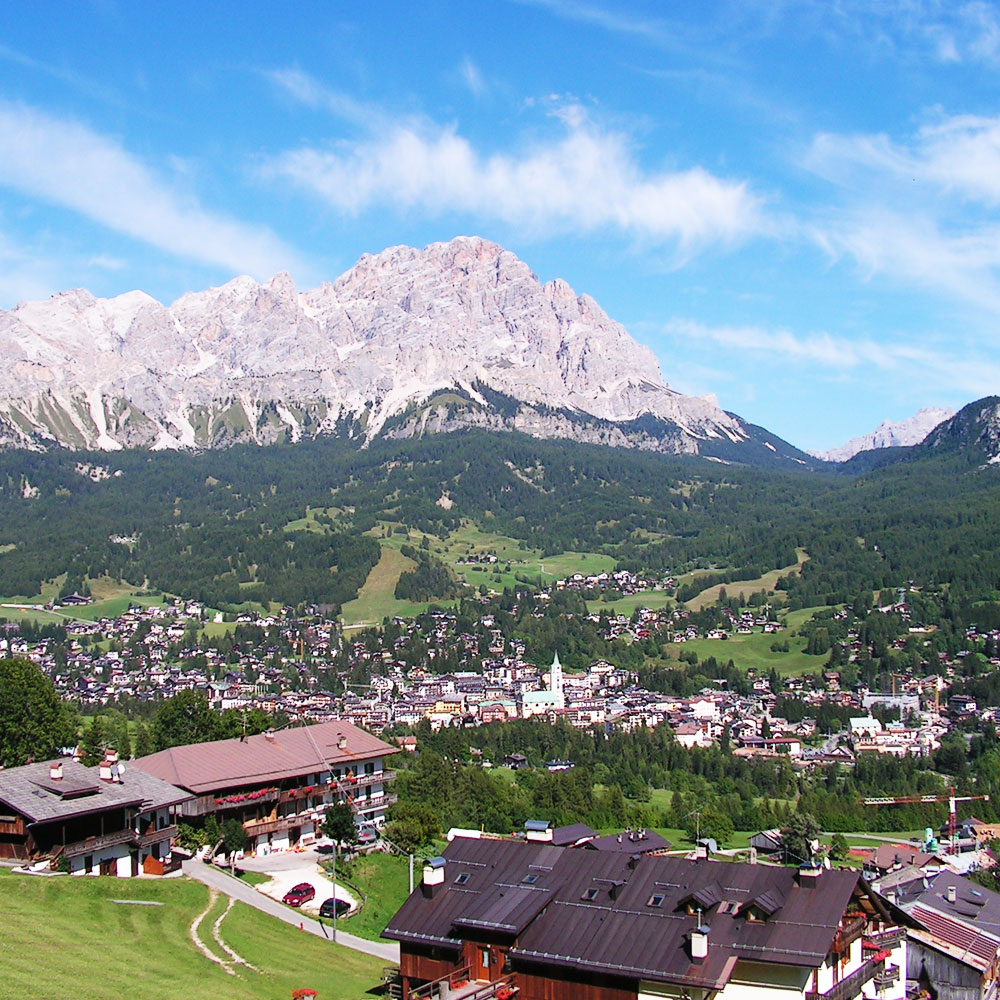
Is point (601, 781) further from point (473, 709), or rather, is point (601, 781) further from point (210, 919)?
point (210, 919)

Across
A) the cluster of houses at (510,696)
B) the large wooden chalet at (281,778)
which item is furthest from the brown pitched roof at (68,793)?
the cluster of houses at (510,696)

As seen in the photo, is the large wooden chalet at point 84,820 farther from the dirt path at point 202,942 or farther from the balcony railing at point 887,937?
the balcony railing at point 887,937

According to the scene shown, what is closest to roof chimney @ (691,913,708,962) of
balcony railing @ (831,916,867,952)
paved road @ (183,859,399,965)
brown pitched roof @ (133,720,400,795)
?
balcony railing @ (831,916,867,952)

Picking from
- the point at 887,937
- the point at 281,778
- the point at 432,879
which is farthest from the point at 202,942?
the point at 281,778

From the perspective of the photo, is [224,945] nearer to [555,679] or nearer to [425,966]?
[425,966]

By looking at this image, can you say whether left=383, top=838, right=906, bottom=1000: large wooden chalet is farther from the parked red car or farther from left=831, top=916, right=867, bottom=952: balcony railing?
the parked red car
